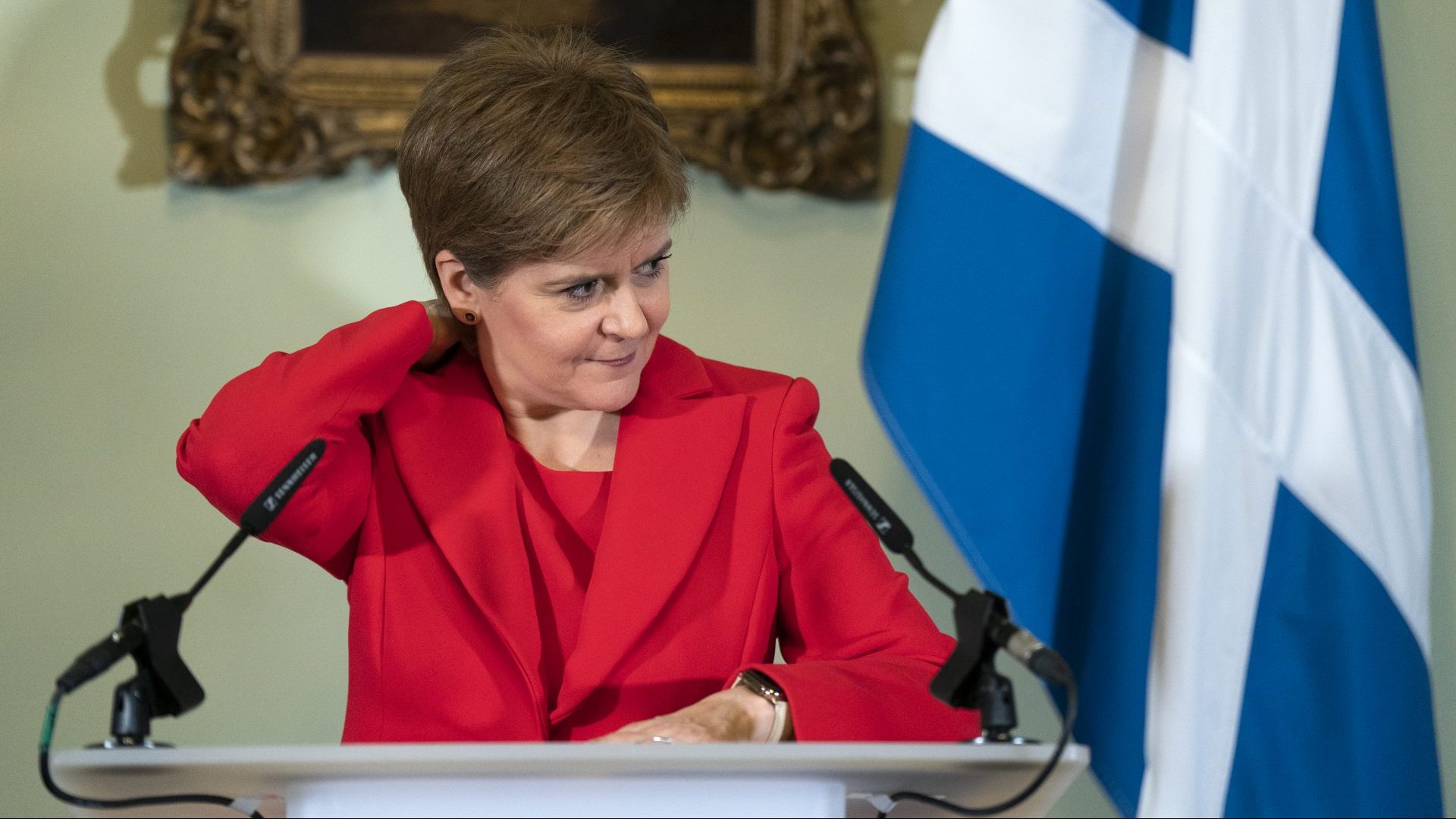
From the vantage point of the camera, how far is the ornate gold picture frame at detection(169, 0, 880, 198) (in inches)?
95.9

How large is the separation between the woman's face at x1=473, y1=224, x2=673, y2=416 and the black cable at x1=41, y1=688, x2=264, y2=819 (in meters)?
0.64

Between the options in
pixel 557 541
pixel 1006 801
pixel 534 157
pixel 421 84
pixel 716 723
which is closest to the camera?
pixel 1006 801

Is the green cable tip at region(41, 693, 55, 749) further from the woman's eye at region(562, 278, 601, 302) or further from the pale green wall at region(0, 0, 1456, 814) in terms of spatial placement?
the pale green wall at region(0, 0, 1456, 814)

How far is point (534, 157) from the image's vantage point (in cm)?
155

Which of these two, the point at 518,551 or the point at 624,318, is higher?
the point at 624,318

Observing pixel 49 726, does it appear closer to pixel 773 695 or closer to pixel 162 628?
pixel 162 628

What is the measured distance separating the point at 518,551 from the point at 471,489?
9 centimetres

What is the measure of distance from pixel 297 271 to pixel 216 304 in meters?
0.15

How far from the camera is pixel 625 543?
159 centimetres

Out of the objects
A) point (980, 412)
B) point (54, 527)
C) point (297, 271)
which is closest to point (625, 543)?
point (980, 412)

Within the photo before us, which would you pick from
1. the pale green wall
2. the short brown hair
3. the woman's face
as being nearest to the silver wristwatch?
the woman's face

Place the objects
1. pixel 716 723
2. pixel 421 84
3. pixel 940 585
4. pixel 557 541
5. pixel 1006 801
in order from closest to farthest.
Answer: pixel 1006 801, pixel 940 585, pixel 716 723, pixel 557 541, pixel 421 84

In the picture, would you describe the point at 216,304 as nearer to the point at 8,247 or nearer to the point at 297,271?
the point at 297,271

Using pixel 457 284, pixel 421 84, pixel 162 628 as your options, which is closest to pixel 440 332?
pixel 457 284
